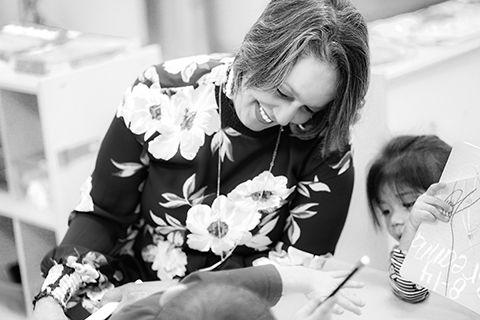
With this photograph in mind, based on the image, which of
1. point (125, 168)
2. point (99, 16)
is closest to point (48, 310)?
point (125, 168)

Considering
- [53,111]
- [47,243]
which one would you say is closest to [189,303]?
[53,111]

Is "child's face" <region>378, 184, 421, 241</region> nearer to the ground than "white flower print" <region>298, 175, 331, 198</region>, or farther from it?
nearer to the ground

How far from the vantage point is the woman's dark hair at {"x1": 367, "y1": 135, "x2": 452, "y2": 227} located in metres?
1.30

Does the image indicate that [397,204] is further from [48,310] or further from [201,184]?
[48,310]

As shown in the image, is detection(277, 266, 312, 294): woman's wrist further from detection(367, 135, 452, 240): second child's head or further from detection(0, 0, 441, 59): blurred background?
detection(0, 0, 441, 59): blurred background

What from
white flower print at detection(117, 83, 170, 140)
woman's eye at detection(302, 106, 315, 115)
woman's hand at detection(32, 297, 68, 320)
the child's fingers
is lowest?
woman's hand at detection(32, 297, 68, 320)

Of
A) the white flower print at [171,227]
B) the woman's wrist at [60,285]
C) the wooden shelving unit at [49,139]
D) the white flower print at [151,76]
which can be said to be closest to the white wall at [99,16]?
the wooden shelving unit at [49,139]

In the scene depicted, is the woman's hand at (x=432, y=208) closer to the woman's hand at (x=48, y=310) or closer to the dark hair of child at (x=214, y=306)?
the dark hair of child at (x=214, y=306)

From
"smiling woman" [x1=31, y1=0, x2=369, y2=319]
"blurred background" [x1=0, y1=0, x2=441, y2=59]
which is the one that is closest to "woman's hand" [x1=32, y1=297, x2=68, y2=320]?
"smiling woman" [x1=31, y1=0, x2=369, y2=319]

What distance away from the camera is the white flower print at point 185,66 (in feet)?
4.23

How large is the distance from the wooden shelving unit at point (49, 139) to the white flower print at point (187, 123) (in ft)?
1.25

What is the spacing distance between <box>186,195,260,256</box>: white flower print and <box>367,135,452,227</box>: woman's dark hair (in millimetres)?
280

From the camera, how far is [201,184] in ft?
4.16

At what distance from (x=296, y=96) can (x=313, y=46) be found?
8 centimetres
